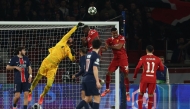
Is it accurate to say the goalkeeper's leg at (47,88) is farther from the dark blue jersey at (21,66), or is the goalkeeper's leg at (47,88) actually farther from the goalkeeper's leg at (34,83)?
the dark blue jersey at (21,66)

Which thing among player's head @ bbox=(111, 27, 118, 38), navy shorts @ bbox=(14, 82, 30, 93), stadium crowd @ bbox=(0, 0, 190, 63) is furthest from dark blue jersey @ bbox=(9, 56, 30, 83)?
stadium crowd @ bbox=(0, 0, 190, 63)

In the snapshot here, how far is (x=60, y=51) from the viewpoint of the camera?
17875 millimetres

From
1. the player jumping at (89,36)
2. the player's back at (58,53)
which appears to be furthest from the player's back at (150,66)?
the player's back at (58,53)

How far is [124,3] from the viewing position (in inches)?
942

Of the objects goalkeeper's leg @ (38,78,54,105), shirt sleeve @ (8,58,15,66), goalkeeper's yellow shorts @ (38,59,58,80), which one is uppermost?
shirt sleeve @ (8,58,15,66)

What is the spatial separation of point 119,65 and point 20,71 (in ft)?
8.93

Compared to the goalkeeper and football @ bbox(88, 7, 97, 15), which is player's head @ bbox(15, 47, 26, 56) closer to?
the goalkeeper

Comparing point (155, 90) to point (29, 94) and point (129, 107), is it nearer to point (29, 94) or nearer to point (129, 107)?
point (129, 107)

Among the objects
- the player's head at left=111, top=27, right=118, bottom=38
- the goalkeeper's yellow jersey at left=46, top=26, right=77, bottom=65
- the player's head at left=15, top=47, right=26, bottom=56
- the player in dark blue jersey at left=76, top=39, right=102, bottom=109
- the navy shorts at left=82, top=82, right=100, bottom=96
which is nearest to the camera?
the player in dark blue jersey at left=76, top=39, right=102, bottom=109

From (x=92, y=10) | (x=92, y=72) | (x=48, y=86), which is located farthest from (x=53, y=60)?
(x=92, y=72)

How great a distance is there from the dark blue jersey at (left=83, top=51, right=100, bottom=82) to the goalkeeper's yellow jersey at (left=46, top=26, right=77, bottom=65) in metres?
2.69

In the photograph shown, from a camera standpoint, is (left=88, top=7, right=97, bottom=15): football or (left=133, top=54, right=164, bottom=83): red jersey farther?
(left=88, top=7, right=97, bottom=15): football

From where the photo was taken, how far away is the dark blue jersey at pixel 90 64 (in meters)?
14.8

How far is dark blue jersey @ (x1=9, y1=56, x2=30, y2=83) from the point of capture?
1803cm
